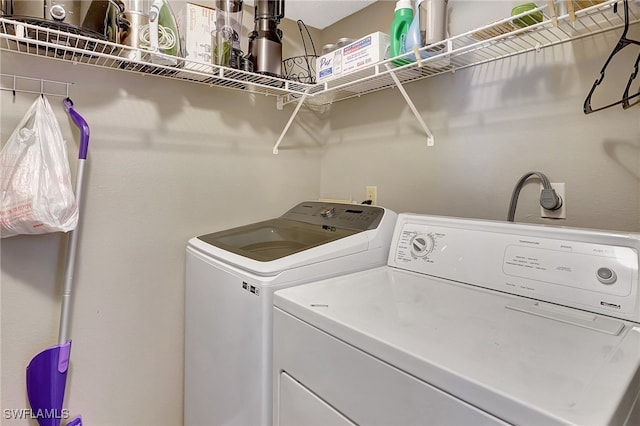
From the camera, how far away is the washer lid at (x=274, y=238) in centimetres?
119

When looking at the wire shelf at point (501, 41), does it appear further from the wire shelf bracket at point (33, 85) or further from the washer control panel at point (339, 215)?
the wire shelf bracket at point (33, 85)

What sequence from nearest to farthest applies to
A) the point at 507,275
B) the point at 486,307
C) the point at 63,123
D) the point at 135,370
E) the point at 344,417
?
the point at 344,417 < the point at 486,307 < the point at 507,275 < the point at 63,123 < the point at 135,370

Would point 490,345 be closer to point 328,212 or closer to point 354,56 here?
point 328,212

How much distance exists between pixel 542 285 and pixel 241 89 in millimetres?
1446

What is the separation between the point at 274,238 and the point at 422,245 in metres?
0.62

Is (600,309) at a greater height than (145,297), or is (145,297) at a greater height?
(600,309)

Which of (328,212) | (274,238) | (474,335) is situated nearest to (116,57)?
(274,238)

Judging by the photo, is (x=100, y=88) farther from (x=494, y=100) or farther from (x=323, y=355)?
(x=494, y=100)

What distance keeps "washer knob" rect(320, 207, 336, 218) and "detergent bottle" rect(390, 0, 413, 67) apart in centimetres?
64

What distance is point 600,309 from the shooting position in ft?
2.67

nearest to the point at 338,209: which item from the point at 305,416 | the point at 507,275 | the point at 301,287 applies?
the point at 301,287

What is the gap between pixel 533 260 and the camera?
0.94 m

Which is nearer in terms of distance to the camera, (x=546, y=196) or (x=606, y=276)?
(x=606, y=276)
